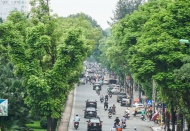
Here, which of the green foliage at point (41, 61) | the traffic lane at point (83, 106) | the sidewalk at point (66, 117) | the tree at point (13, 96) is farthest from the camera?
the traffic lane at point (83, 106)

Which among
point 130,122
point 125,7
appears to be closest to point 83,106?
point 130,122

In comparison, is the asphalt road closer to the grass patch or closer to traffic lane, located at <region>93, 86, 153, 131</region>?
traffic lane, located at <region>93, 86, 153, 131</region>

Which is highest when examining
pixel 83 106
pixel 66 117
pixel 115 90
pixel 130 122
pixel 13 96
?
pixel 115 90

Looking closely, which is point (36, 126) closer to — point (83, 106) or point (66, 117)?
point (66, 117)

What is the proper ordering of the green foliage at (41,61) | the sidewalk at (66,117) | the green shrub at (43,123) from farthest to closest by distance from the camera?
1. the sidewalk at (66,117)
2. the green shrub at (43,123)
3. the green foliage at (41,61)

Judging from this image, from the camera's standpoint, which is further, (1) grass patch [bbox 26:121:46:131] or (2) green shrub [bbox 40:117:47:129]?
(2) green shrub [bbox 40:117:47:129]

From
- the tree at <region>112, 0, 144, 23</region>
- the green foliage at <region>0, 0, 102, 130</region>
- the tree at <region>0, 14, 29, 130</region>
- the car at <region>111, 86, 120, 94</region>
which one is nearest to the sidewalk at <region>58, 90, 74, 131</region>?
the tree at <region>0, 14, 29, 130</region>

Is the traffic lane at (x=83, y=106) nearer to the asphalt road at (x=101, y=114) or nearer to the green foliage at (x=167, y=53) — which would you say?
the asphalt road at (x=101, y=114)

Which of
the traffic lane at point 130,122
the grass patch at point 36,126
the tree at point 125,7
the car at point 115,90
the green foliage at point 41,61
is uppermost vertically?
the tree at point 125,7

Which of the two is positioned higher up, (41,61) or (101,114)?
(41,61)

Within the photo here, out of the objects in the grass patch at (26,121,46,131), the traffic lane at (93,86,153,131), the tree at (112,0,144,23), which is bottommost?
the grass patch at (26,121,46,131)

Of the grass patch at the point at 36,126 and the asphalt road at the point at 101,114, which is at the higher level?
the asphalt road at the point at 101,114

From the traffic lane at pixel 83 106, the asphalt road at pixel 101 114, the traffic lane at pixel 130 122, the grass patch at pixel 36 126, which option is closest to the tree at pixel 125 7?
the traffic lane at pixel 83 106

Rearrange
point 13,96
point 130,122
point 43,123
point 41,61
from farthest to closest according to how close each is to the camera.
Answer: point 130,122
point 43,123
point 13,96
point 41,61
